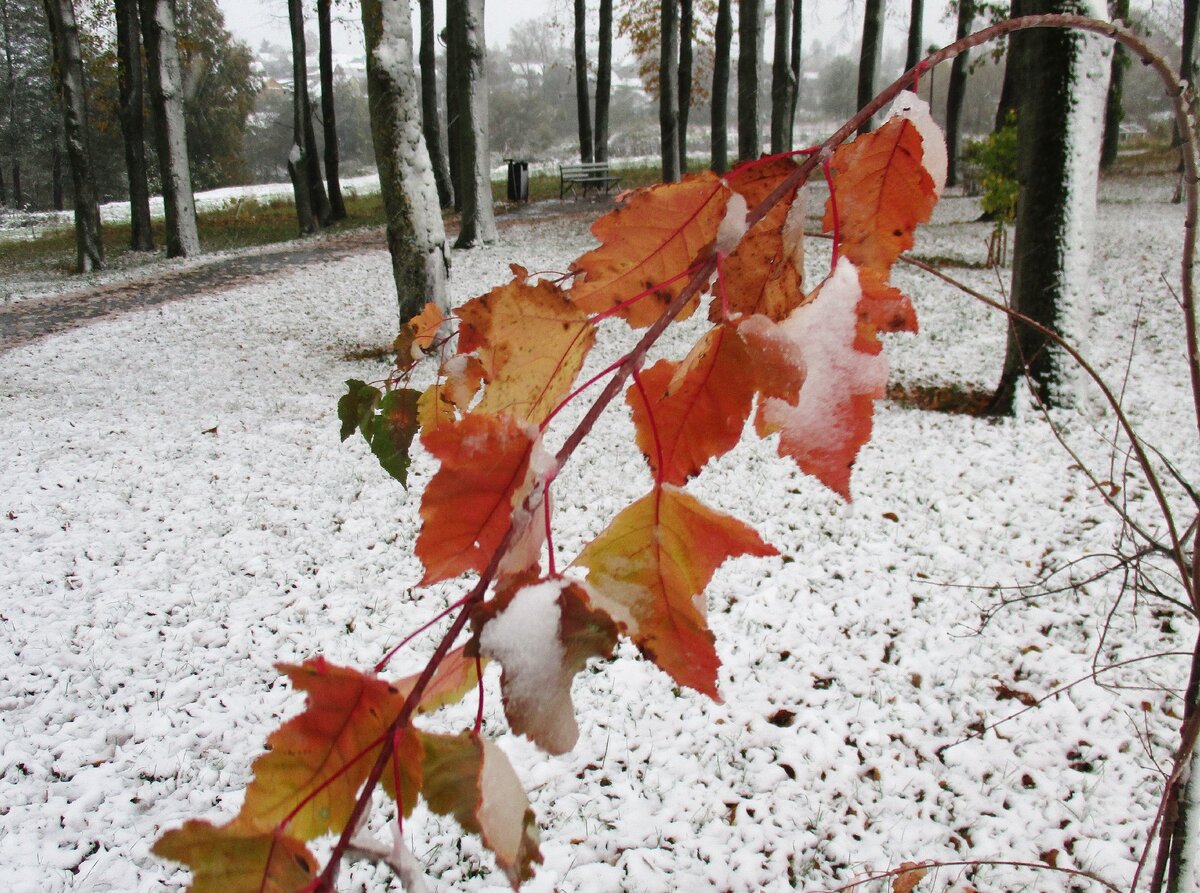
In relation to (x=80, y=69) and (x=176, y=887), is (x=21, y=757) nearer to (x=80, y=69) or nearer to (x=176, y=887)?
(x=176, y=887)

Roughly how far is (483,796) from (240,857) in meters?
0.06

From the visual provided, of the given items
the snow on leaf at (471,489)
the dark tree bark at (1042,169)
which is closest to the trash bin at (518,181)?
the dark tree bark at (1042,169)

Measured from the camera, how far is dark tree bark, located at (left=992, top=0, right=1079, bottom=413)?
327 cm

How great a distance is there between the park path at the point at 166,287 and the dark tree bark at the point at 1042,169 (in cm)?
776

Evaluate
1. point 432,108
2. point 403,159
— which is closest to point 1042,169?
point 403,159

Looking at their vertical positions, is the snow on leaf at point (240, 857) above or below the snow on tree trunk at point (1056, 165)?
below

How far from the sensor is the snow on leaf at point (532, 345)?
0.87ft

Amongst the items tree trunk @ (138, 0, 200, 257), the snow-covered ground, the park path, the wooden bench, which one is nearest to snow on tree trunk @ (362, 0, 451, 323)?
the snow-covered ground

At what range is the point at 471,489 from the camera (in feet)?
0.66

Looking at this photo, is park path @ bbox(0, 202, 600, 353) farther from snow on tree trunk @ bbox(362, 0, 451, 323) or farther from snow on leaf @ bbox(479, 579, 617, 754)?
snow on leaf @ bbox(479, 579, 617, 754)

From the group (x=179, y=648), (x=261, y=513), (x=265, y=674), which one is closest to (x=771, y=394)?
(x=265, y=674)

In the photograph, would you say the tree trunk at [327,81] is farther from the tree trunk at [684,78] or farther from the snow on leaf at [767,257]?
the snow on leaf at [767,257]

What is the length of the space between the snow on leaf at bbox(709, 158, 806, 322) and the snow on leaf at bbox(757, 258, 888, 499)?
0.17 feet

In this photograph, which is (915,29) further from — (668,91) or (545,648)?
(545,648)
